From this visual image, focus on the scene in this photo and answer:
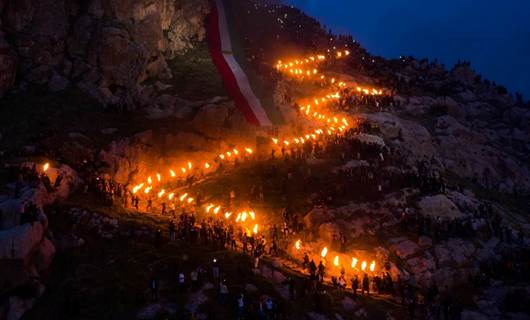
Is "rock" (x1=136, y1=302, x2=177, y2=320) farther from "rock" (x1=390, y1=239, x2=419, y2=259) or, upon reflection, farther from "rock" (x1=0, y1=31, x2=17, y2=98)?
"rock" (x1=0, y1=31, x2=17, y2=98)

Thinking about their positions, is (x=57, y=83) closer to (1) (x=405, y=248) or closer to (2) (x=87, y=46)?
(2) (x=87, y=46)

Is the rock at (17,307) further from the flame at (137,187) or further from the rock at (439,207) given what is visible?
the rock at (439,207)

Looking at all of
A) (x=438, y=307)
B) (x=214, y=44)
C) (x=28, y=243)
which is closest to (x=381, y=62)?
(x=214, y=44)

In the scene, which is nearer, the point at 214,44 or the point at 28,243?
the point at 28,243

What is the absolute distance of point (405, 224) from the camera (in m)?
34.8

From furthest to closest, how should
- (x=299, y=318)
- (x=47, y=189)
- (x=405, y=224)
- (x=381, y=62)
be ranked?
(x=381, y=62) < (x=405, y=224) < (x=47, y=189) < (x=299, y=318)

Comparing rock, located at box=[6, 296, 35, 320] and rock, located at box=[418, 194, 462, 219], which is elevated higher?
rock, located at box=[418, 194, 462, 219]

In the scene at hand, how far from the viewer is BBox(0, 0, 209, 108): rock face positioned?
4903 cm

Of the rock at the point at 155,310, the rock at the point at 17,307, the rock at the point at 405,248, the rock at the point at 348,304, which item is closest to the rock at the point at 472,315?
the rock at the point at 405,248

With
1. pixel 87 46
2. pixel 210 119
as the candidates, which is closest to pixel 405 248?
pixel 210 119

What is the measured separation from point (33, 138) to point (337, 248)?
1004 inches

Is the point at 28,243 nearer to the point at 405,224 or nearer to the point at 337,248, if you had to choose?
the point at 337,248

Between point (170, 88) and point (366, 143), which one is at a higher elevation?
point (170, 88)

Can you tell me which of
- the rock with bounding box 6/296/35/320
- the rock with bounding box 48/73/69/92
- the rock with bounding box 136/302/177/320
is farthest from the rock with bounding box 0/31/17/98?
the rock with bounding box 136/302/177/320
